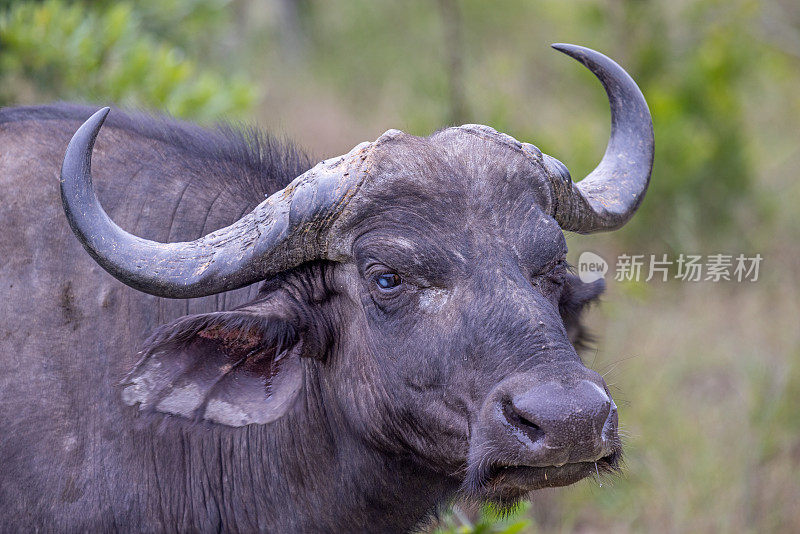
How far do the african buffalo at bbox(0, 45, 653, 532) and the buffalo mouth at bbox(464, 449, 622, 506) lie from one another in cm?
1

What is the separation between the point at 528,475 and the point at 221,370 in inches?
49.8

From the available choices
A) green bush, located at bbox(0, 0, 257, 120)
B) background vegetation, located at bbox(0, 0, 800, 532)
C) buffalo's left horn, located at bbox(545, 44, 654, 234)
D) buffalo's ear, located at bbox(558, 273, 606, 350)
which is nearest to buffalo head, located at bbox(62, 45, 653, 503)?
buffalo's left horn, located at bbox(545, 44, 654, 234)

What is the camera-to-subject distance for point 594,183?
12.6 ft

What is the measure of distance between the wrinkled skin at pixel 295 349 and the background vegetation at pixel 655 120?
91 centimetres

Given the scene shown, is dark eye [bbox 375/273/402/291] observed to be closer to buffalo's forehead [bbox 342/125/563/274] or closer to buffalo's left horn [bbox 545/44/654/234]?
buffalo's forehead [bbox 342/125/563/274]

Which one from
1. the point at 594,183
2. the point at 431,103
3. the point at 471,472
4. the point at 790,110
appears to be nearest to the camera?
the point at 471,472

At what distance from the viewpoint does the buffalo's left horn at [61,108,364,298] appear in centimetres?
301

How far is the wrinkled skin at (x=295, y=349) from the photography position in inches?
119

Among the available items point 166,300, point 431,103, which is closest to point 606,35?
point 431,103

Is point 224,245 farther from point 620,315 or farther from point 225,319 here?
point 620,315

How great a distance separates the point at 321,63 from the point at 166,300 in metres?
14.8

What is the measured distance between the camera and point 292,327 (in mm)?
3316

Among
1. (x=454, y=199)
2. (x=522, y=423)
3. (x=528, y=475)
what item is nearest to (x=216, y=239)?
(x=454, y=199)

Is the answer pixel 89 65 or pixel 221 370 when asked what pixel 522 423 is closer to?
pixel 221 370
